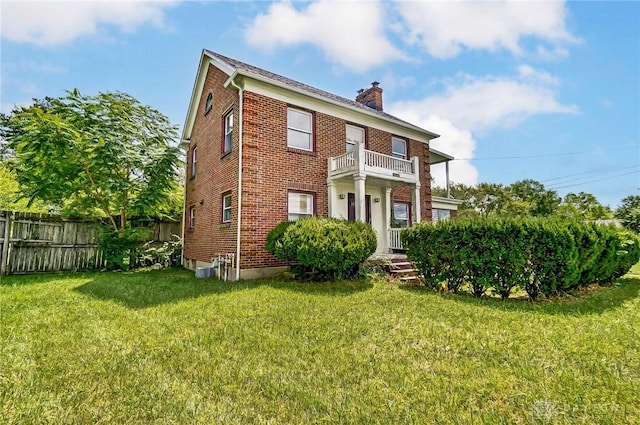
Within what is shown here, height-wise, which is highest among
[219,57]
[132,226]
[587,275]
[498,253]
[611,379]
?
[219,57]

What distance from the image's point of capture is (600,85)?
980 cm

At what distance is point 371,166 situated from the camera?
10.5m

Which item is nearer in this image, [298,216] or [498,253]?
[498,253]

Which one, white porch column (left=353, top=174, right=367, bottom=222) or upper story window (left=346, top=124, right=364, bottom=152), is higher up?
upper story window (left=346, top=124, right=364, bottom=152)

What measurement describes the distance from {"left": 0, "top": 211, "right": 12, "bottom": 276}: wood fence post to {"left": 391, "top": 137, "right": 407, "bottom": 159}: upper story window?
13736mm

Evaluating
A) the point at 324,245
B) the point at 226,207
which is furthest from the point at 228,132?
the point at 324,245

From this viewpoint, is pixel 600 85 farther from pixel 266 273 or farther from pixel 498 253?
pixel 266 273

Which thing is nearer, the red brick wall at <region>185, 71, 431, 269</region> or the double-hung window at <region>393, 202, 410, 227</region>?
the red brick wall at <region>185, 71, 431, 269</region>

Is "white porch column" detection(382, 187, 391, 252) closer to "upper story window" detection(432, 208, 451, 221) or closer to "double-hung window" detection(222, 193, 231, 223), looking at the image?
"double-hung window" detection(222, 193, 231, 223)

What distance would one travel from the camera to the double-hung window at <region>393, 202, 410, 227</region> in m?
13.3

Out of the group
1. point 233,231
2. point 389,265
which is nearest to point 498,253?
point 389,265

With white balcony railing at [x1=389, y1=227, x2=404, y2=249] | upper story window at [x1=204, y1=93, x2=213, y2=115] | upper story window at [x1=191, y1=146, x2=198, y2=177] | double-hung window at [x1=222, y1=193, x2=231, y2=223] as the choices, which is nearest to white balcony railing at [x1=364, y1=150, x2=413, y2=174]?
white balcony railing at [x1=389, y1=227, x2=404, y2=249]

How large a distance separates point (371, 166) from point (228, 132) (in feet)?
16.5

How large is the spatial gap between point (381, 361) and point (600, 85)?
38.2 feet
